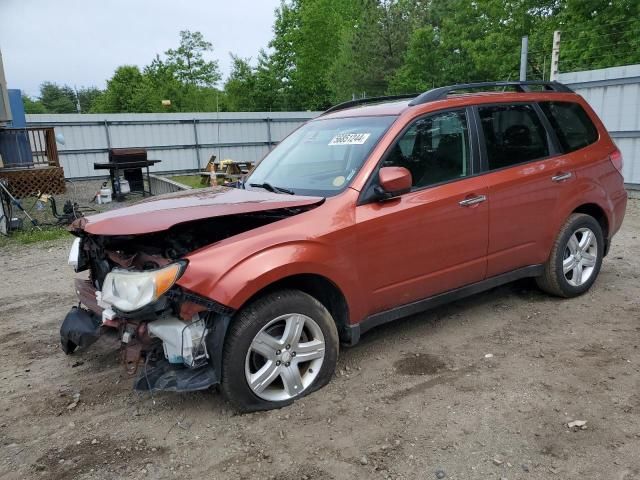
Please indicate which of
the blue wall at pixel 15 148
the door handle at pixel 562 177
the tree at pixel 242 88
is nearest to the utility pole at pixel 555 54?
the door handle at pixel 562 177

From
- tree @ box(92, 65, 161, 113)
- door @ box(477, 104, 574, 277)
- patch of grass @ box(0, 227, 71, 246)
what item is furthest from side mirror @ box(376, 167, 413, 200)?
tree @ box(92, 65, 161, 113)

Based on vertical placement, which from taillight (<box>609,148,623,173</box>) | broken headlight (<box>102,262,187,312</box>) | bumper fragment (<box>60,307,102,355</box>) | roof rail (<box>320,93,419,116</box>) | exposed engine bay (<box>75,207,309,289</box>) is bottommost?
bumper fragment (<box>60,307,102,355</box>)

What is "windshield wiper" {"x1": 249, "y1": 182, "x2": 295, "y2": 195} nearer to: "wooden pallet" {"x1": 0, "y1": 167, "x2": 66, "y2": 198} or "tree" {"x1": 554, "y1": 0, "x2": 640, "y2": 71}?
"wooden pallet" {"x1": 0, "y1": 167, "x2": 66, "y2": 198}

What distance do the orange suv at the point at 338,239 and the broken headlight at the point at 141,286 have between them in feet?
0.04

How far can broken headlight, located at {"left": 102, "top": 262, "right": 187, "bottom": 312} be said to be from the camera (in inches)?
113

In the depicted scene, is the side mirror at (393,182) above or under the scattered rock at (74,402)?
above

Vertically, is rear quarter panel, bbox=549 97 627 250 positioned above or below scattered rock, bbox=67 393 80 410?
above

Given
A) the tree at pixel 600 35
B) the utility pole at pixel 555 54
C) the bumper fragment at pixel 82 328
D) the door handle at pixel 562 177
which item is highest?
the tree at pixel 600 35

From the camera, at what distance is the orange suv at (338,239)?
2980 millimetres

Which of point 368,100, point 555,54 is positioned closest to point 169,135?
point 555,54

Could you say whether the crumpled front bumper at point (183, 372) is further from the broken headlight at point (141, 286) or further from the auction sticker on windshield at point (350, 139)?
the auction sticker on windshield at point (350, 139)

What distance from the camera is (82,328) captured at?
350cm

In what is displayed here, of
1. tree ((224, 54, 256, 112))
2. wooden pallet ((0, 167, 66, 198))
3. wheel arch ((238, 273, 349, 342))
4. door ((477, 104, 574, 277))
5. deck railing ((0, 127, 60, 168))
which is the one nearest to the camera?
wheel arch ((238, 273, 349, 342))

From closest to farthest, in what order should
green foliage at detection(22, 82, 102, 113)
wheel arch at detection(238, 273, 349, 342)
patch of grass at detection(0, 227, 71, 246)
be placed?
1. wheel arch at detection(238, 273, 349, 342)
2. patch of grass at detection(0, 227, 71, 246)
3. green foliage at detection(22, 82, 102, 113)
